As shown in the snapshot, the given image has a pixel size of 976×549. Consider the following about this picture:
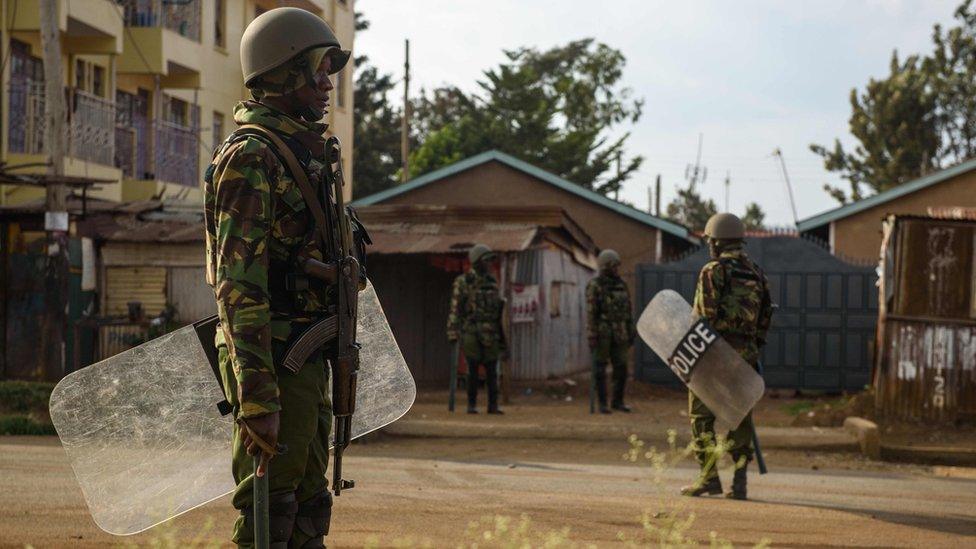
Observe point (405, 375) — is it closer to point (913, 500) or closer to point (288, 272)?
point (288, 272)

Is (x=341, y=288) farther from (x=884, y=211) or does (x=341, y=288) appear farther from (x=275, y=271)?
(x=884, y=211)

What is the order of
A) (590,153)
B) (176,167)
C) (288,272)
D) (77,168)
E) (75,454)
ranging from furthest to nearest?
1. (590,153)
2. (176,167)
3. (77,168)
4. (75,454)
5. (288,272)

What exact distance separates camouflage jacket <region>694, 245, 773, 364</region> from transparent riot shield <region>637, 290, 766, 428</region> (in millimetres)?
137

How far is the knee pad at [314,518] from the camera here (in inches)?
168

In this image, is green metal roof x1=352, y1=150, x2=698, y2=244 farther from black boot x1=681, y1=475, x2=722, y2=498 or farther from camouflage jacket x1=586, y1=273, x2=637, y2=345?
black boot x1=681, y1=475, x2=722, y2=498

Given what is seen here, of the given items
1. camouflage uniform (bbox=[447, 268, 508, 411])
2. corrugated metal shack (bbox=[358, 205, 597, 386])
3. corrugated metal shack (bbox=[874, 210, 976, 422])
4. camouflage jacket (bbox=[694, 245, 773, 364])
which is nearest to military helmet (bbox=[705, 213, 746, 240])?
camouflage jacket (bbox=[694, 245, 773, 364])

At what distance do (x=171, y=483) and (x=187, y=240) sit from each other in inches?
611

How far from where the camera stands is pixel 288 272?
13.7 ft

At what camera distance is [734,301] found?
8.89 meters

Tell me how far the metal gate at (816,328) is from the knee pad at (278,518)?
15923 mm

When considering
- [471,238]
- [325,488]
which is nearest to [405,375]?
[325,488]

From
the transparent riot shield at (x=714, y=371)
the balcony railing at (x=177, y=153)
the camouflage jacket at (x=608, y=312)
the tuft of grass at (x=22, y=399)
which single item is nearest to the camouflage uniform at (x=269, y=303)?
the transparent riot shield at (x=714, y=371)

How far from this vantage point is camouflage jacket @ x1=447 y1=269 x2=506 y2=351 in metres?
15.6

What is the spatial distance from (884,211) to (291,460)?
26285mm
